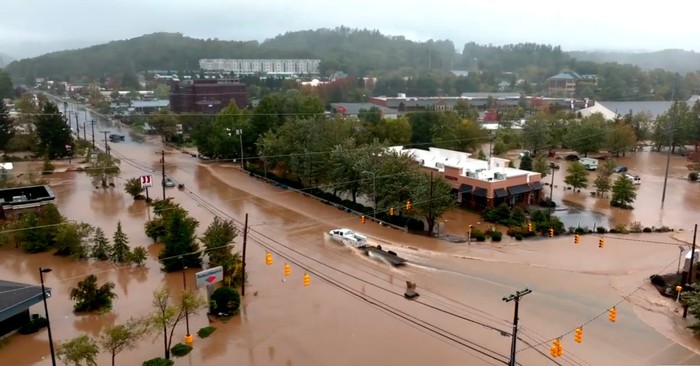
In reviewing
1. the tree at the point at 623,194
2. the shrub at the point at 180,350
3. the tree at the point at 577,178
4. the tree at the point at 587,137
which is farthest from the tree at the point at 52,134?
the tree at the point at 587,137

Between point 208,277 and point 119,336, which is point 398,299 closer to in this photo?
point 208,277

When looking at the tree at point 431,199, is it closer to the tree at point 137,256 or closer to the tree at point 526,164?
the tree at point 137,256

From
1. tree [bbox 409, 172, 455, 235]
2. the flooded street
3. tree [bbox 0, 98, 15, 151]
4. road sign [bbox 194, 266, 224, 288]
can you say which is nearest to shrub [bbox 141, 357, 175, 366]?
the flooded street

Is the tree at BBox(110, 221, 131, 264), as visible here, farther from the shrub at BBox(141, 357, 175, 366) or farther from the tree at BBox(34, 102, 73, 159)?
the tree at BBox(34, 102, 73, 159)

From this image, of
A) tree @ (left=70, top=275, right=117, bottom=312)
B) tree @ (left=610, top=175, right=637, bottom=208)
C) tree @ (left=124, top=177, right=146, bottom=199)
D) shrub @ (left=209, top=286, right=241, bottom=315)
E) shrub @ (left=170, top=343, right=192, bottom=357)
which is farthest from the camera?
tree @ (left=124, top=177, right=146, bottom=199)

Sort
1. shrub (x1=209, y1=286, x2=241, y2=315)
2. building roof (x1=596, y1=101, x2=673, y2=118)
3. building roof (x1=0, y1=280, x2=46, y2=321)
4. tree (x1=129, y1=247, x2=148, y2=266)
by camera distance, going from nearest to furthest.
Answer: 1. building roof (x1=0, y1=280, x2=46, y2=321)
2. shrub (x1=209, y1=286, x2=241, y2=315)
3. tree (x1=129, y1=247, x2=148, y2=266)
4. building roof (x1=596, y1=101, x2=673, y2=118)
